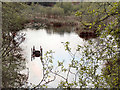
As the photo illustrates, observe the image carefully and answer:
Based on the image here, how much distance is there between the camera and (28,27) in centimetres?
171

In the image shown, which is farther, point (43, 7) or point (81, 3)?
point (43, 7)

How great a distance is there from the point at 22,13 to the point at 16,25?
15cm

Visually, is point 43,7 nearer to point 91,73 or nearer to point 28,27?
point 28,27

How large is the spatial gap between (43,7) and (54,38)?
0.37m

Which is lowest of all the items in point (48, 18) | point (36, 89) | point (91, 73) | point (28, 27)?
point (36, 89)

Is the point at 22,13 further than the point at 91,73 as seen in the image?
Yes

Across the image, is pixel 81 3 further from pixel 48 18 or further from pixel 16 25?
pixel 16 25

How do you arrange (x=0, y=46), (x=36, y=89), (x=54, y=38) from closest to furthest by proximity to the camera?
(x=36, y=89) < (x=0, y=46) < (x=54, y=38)

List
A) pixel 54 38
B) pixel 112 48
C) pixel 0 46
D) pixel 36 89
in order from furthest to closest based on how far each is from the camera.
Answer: pixel 54 38 → pixel 0 46 → pixel 36 89 → pixel 112 48

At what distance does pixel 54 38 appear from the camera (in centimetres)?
170

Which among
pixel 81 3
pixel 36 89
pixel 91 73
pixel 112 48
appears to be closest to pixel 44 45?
pixel 36 89

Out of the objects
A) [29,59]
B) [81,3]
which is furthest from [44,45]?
[81,3]

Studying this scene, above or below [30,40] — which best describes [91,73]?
below

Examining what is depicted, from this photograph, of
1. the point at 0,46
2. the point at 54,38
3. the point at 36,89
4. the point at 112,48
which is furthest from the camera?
the point at 54,38
